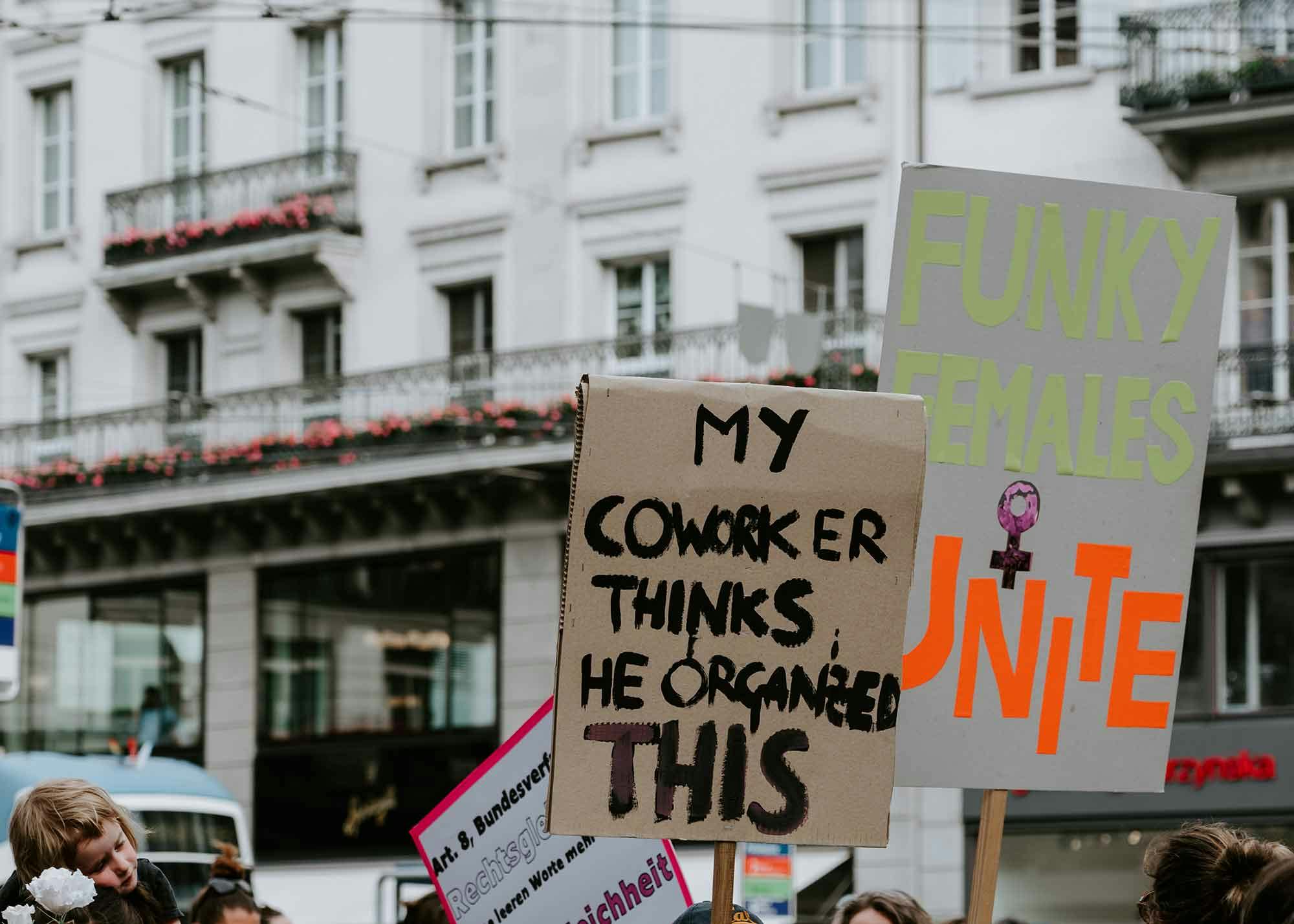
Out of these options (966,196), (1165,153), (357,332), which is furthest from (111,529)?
(966,196)

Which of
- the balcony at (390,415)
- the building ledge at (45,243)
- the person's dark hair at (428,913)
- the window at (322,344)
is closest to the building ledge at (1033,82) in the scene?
the balcony at (390,415)

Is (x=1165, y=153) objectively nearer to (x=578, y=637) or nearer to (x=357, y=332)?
(x=357, y=332)

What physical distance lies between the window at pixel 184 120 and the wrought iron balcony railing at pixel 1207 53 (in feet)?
39.9

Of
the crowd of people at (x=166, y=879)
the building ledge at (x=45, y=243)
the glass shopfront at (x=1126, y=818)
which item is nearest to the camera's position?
the crowd of people at (x=166, y=879)

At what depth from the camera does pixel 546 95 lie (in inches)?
1045

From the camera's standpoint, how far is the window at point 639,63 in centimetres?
2597

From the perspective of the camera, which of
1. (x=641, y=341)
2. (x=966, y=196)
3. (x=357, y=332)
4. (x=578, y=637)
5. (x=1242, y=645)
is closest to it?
(x=578, y=637)

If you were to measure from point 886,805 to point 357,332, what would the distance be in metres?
23.4

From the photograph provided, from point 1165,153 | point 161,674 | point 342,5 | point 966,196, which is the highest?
point 342,5

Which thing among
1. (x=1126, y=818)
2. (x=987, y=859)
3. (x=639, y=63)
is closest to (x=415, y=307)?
(x=639, y=63)

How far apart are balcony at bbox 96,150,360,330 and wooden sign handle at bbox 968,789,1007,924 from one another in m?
22.9

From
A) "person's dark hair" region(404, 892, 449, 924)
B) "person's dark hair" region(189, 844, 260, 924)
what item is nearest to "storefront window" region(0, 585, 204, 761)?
"person's dark hair" region(189, 844, 260, 924)

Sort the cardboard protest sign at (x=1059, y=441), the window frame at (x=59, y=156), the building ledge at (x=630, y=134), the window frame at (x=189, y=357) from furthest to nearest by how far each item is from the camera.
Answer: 1. the window frame at (x=59, y=156)
2. the window frame at (x=189, y=357)
3. the building ledge at (x=630, y=134)
4. the cardboard protest sign at (x=1059, y=441)

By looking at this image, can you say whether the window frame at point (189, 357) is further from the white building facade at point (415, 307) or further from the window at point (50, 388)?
the window at point (50, 388)
